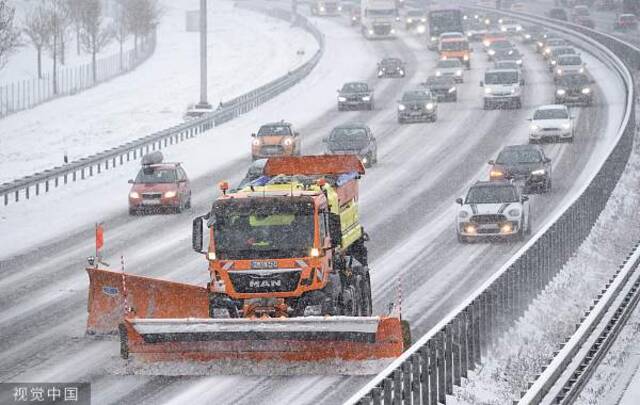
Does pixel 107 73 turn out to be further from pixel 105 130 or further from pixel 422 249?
Answer: pixel 422 249

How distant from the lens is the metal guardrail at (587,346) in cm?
1878

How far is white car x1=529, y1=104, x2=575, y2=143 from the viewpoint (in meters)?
55.6

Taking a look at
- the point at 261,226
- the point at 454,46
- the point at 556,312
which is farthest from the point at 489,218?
the point at 454,46

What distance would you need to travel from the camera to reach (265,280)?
73.6 ft

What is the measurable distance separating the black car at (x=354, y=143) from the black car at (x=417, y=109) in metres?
10.7

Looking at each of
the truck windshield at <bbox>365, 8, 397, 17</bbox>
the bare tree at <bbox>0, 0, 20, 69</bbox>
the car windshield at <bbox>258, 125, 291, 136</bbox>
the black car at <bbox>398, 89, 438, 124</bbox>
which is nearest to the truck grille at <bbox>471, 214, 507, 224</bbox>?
the car windshield at <bbox>258, 125, 291, 136</bbox>

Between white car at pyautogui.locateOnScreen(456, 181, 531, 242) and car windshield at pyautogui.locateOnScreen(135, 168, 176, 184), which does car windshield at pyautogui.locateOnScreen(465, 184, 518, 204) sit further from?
car windshield at pyautogui.locateOnScreen(135, 168, 176, 184)

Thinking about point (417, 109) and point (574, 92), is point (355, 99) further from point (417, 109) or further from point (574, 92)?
point (574, 92)

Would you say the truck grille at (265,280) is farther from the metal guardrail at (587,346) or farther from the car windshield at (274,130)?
the car windshield at (274,130)

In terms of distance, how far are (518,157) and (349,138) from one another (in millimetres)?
7975

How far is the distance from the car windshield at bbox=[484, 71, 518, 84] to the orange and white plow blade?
46203 mm

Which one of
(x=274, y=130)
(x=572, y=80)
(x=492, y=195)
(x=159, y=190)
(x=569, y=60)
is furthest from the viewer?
(x=569, y=60)

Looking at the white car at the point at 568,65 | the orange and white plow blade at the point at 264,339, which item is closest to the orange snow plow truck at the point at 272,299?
the orange and white plow blade at the point at 264,339

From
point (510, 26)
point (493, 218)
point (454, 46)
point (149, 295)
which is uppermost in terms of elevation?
point (149, 295)
